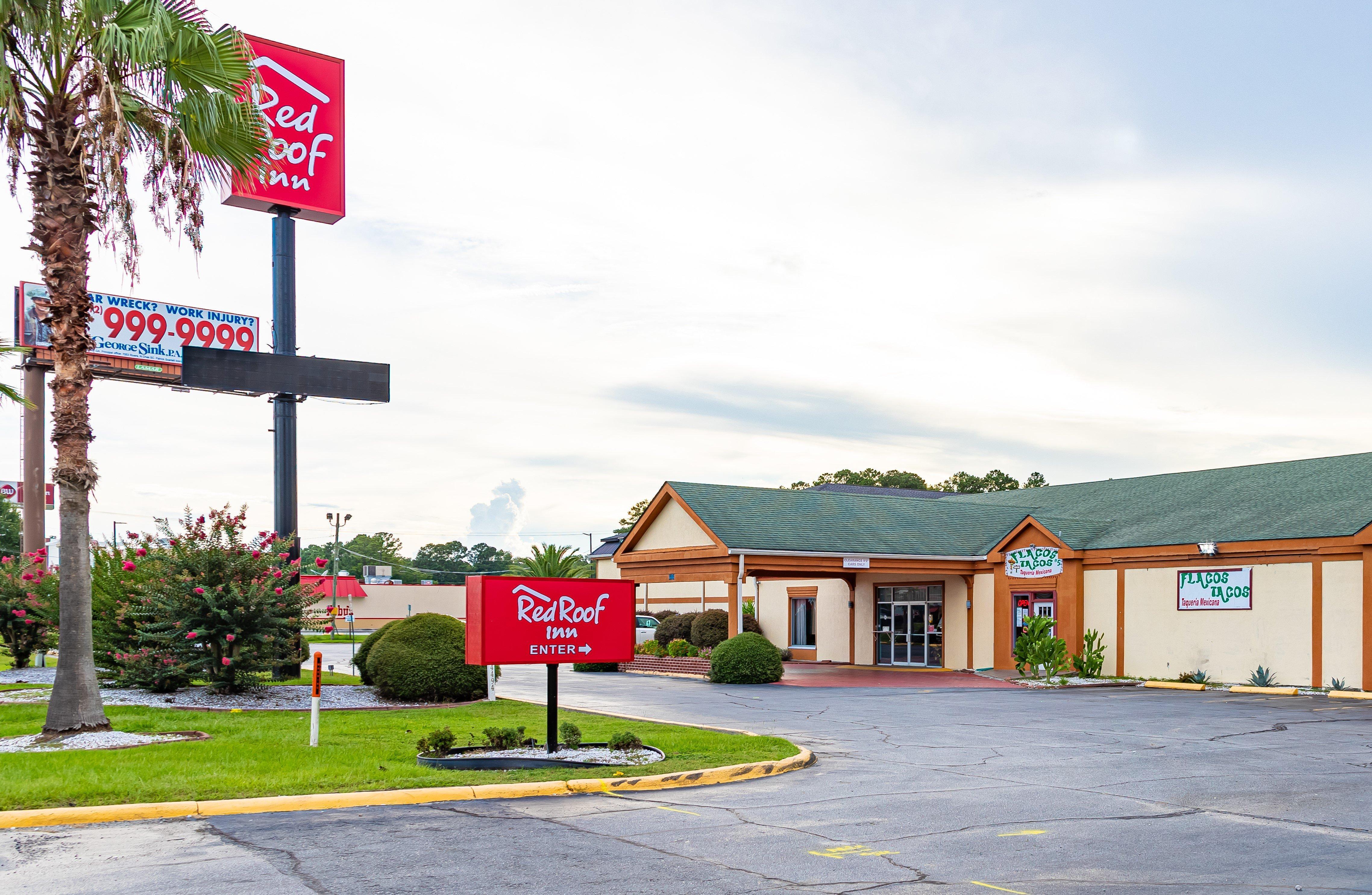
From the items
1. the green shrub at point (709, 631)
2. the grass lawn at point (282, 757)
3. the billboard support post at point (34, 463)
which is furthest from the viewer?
the green shrub at point (709, 631)

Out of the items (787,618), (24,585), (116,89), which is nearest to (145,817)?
(116,89)

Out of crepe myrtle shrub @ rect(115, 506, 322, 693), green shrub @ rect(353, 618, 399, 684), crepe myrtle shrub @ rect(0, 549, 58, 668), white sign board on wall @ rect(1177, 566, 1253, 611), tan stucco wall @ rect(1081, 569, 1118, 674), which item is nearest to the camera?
crepe myrtle shrub @ rect(115, 506, 322, 693)

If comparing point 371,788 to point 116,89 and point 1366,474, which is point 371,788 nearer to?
point 116,89

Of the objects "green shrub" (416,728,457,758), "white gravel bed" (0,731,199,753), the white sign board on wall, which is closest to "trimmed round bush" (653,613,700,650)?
the white sign board on wall

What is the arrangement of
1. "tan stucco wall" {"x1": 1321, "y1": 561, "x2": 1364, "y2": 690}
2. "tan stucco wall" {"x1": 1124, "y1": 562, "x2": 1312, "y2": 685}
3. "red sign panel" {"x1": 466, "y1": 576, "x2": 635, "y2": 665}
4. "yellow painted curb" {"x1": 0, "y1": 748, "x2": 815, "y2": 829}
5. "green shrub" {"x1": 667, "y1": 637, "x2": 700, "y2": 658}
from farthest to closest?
"green shrub" {"x1": 667, "y1": 637, "x2": 700, "y2": 658} < "tan stucco wall" {"x1": 1124, "y1": 562, "x2": 1312, "y2": 685} < "tan stucco wall" {"x1": 1321, "y1": 561, "x2": 1364, "y2": 690} < "red sign panel" {"x1": 466, "y1": 576, "x2": 635, "y2": 665} < "yellow painted curb" {"x1": 0, "y1": 748, "x2": 815, "y2": 829}

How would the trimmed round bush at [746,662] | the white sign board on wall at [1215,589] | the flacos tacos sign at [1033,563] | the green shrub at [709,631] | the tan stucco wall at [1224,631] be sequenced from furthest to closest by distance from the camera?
the green shrub at [709,631] → the flacos tacos sign at [1033,563] → the trimmed round bush at [746,662] → the white sign board on wall at [1215,589] → the tan stucco wall at [1224,631]

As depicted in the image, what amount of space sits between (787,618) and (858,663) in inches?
186

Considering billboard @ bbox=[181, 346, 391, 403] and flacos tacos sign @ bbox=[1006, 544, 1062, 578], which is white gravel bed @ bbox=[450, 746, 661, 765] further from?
flacos tacos sign @ bbox=[1006, 544, 1062, 578]

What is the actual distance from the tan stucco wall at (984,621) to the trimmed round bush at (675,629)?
34.2 feet

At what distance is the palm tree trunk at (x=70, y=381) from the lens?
13625 millimetres

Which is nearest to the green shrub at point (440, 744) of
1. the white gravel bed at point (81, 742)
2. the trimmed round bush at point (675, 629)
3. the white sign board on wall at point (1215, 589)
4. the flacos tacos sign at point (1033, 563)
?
the white gravel bed at point (81, 742)

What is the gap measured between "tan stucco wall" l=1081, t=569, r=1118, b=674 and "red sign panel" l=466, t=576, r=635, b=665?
20.2m

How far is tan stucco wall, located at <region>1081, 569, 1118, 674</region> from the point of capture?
30.0 metres

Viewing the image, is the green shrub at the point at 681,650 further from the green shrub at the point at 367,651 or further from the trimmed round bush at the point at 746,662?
the green shrub at the point at 367,651
